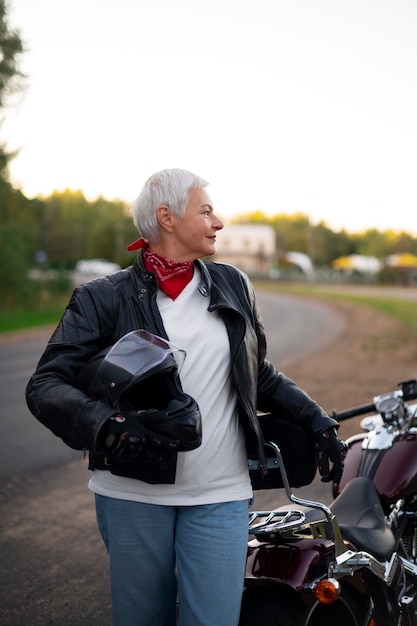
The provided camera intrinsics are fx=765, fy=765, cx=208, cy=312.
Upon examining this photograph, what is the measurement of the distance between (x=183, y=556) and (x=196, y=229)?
3.12ft

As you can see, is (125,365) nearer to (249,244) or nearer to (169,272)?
(169,272)

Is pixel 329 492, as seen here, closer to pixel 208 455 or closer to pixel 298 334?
pixel 208 455

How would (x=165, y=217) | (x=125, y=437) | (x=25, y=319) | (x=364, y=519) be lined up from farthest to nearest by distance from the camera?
(x=25, y=319) < (x=364, y=519) < (x=165, y=217) < (x=125, y=437)

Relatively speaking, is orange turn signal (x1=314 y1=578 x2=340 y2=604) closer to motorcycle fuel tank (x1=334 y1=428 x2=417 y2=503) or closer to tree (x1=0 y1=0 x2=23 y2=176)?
motorcycle fuel tank (x1=334 y1=428 x2=417 y2=503)

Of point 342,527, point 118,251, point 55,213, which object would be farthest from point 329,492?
point 55,213

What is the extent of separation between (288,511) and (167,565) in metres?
0.44

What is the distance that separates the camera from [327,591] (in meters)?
2.26

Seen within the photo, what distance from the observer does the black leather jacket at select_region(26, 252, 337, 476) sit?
1.92 m

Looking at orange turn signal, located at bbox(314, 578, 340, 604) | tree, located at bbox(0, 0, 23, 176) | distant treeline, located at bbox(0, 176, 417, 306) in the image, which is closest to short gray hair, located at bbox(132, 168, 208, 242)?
orange turn signal, located at bbox(314, 578, 340, 604)

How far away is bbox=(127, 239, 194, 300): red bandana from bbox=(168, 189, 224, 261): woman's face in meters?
0.03

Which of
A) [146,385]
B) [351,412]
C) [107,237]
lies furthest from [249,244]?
[146,385]

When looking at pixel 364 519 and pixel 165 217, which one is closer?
pixel 165 217

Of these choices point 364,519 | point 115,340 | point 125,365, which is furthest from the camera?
point 364,519

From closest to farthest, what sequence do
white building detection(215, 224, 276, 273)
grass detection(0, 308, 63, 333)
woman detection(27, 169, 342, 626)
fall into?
woman detection(27, 169, 342, 626) < grass detection(0, 308, 63, 333) < white building detection(215, 224, 276, 273)
